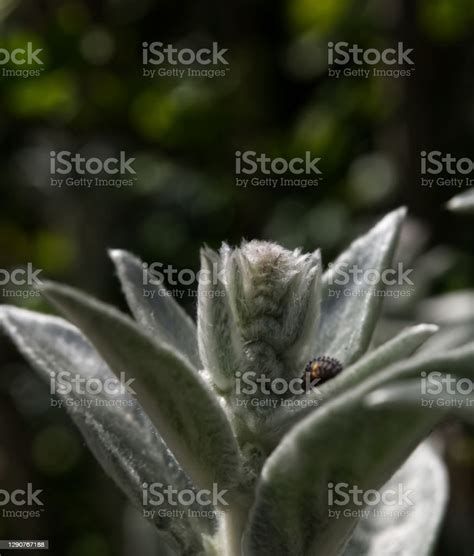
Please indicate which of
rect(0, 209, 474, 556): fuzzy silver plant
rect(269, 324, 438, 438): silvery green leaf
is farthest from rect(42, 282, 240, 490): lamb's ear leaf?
rect(269, 324, 438, 438): silvery green leaf

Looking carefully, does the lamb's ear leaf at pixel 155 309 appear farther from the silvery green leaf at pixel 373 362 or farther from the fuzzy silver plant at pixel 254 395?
the silvery green leaf at pixel 373 362

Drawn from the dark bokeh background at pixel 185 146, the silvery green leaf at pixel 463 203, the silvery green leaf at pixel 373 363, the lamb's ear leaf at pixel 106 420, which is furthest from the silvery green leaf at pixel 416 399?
the dark bokeh background at pixel 185 146

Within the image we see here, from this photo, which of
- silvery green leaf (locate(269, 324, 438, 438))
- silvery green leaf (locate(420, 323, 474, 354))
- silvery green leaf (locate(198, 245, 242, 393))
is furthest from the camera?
silvery green leaf (locate(420, 323, 474, 354))

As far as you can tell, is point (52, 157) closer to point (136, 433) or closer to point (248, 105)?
point (248, 105)

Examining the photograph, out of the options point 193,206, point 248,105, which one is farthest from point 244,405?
point 248,105

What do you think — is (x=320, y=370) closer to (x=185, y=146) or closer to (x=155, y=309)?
(x=155, y=309)

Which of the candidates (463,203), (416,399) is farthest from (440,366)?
(463,203)

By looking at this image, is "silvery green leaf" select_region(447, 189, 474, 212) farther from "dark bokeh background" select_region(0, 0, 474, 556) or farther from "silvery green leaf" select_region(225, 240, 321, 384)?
"dark bokeh background" select_region(0, 0, 474, 556)
